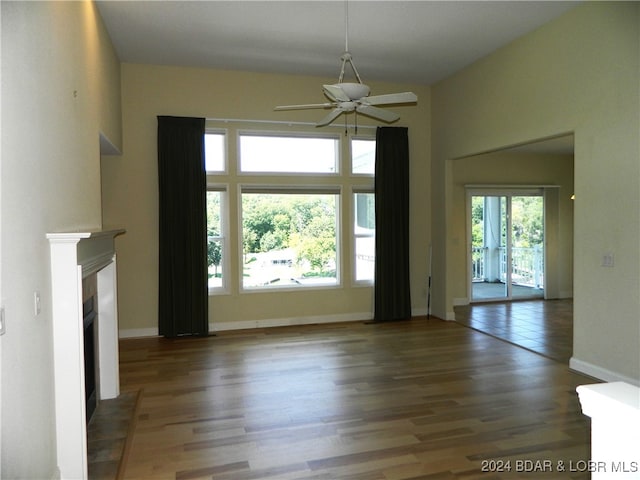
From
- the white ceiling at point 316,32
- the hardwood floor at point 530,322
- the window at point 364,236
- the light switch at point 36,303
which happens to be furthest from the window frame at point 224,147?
the light switch at point 36,303

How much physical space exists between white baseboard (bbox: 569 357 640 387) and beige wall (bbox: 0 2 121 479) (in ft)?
14.2

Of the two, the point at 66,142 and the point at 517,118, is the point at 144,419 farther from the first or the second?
the point at 517,118

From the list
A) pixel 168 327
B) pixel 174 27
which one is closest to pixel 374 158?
pixel 174 27

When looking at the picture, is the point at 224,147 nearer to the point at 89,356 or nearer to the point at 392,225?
the point at 392,225

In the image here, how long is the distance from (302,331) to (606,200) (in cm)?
390

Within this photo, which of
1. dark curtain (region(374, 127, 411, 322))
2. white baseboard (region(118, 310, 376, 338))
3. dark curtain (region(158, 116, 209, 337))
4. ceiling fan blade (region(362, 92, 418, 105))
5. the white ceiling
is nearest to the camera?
ceiling fan blade (region(362, 92, 418, 105))

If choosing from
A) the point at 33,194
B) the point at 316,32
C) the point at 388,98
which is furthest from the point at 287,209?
the point at 33,194

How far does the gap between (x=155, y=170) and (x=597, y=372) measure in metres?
5.54

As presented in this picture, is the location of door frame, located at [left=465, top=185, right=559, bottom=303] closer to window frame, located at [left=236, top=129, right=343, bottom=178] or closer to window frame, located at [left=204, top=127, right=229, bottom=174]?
window frame, located at [left=236, top=129, right=343, bottom=178]

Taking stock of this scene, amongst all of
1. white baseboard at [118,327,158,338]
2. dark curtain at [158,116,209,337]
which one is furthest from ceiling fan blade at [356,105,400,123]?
white baseboard at [118,327,158,338]

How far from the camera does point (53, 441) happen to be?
2451mm

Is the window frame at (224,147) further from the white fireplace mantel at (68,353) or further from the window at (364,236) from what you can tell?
the white fireplace mantel at (68,353)

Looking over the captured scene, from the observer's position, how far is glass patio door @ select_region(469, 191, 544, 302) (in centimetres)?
870

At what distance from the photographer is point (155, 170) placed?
613cm
